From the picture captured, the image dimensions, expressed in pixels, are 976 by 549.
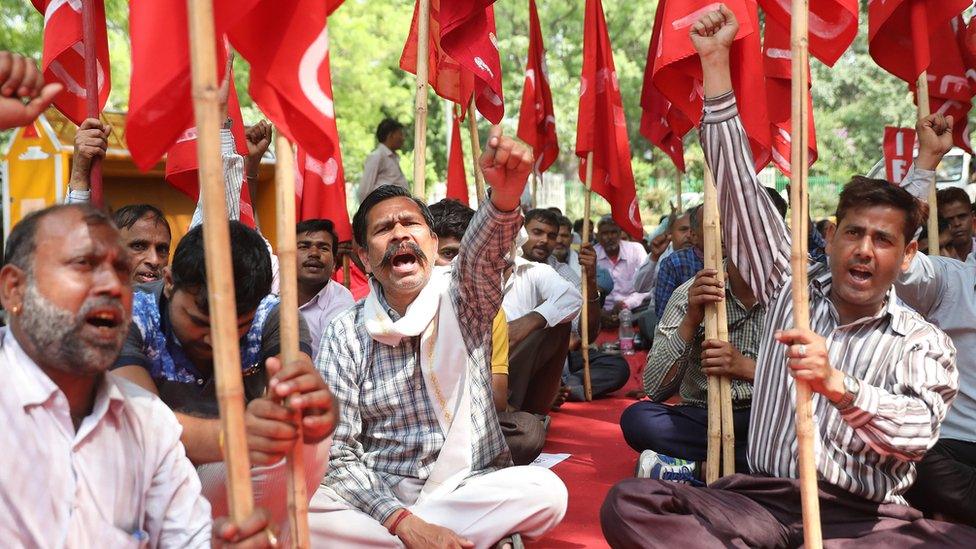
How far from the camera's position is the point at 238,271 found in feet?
10.6

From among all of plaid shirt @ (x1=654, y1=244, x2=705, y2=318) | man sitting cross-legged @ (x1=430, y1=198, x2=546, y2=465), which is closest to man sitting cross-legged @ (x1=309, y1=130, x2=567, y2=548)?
man sitting cross-legged @ (x1=430, y1=198, x2=546, y2=465)

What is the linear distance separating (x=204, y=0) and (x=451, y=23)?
3.38 m

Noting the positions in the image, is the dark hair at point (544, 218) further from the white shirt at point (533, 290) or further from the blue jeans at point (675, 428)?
the blue jeans at point (675, 428)

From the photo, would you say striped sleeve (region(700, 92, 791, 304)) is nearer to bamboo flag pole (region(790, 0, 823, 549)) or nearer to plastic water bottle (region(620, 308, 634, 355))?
bamboo flag pole (region(790, 0, 823, 549))

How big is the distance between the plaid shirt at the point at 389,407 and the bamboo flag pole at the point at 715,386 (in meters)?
1.05

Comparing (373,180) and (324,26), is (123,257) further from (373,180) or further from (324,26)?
(373,180)

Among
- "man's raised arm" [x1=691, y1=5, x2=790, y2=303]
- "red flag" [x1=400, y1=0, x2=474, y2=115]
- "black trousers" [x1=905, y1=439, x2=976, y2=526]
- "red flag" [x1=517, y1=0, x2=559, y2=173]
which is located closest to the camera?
"man's raised arm" [x1=691, y1=5, x2=790, y2=303]

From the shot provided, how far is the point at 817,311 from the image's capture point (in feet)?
11.6

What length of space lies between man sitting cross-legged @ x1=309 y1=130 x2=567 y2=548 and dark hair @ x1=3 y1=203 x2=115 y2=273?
1394 millimetres

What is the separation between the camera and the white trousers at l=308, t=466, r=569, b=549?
345 cm

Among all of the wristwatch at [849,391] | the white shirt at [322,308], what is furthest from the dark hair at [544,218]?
the wristwatch at [849,391]

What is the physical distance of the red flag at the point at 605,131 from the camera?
273 inches

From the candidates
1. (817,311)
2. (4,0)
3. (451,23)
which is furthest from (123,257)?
(4,0)

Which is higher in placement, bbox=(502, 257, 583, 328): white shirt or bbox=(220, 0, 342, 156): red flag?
bbox=(220, 0, 342, 156): red flag
